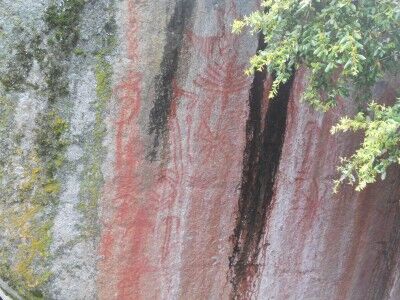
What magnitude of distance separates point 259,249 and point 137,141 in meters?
0.85

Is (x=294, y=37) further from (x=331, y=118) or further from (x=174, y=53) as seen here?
(x=331, y=118)

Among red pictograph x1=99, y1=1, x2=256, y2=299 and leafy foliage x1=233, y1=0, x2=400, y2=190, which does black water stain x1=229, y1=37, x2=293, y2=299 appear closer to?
red pictograph x1=99, y1=1, x2=256, y2=299

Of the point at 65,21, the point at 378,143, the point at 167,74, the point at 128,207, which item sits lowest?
the point at 128,207

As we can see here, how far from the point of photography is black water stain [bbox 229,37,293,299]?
2.36 m

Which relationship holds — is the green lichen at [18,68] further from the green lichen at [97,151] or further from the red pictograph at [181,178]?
the red pictograph at [181,178]

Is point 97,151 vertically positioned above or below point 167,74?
below

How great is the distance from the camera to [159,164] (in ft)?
7.68

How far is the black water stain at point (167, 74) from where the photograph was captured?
2.19m

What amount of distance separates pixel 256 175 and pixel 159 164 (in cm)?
47

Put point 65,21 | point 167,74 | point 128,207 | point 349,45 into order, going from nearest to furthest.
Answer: point 349,45 → point 65,21 → point 167,74 → point 128,207

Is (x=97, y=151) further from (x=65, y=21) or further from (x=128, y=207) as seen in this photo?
(x=65, y=21)

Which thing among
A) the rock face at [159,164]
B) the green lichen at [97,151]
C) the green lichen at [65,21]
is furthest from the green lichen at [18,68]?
the green lichen at [97,151]

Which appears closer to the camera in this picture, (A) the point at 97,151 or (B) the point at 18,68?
(B) the point at 18,68

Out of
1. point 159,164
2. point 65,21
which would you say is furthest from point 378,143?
point 65,21
